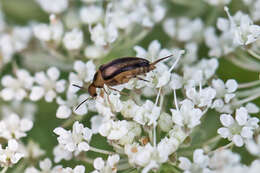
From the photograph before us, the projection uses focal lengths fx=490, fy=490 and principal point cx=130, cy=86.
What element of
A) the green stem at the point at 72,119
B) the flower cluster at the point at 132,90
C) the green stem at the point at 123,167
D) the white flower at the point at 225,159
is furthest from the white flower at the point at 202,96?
the green stem at the point at 72,119

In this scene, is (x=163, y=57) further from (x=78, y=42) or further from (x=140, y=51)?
(x=78, y=42)

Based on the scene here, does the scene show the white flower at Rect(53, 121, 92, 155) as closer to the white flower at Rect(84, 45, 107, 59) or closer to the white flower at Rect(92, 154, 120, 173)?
the white flower at Rect(92, 154, 120, 173)

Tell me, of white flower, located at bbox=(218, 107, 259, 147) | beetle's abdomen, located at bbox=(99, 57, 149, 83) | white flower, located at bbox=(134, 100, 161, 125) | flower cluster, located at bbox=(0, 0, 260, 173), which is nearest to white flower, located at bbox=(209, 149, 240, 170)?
flower cluster, located at bbox=(0, 0, 260, 173)

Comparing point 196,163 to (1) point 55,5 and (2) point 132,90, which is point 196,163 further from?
(1) point 55,5

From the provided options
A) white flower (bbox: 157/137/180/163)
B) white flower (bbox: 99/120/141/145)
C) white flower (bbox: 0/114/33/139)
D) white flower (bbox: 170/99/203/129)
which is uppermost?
white flower (bbox: 0/114/33/139)

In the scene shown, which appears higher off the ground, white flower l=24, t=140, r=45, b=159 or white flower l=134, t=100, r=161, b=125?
white flower l=134, t=100, r=161, b=125

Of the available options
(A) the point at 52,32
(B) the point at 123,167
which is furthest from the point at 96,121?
(A) the point at 52,32

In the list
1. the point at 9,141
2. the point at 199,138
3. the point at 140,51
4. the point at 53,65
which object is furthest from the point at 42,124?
the point at 199,138
